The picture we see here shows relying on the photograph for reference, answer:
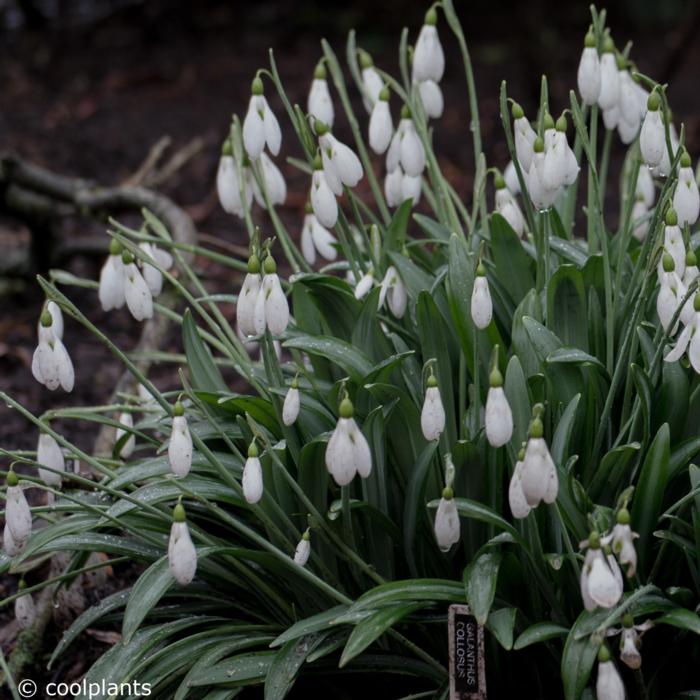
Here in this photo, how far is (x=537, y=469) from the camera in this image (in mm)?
1796

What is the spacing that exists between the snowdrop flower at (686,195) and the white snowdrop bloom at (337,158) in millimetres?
654

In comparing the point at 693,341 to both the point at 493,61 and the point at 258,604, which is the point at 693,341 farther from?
the point at 493,61

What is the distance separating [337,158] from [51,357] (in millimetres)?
723

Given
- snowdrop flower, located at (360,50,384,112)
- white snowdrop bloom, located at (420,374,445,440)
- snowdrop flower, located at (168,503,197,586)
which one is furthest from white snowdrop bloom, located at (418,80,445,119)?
snowdrop flower, located at (168,503,197,586)

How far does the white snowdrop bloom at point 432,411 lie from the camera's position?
2.01m

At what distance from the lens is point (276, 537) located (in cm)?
241

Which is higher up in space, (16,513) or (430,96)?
(430,96)

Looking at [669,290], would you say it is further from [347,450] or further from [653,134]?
Answer: [347,450]

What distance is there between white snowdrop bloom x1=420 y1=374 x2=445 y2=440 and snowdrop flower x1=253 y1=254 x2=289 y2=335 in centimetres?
31

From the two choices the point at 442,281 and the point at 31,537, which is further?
the point at 442,281

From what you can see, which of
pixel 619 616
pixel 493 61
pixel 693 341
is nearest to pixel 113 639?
pixel 619 616

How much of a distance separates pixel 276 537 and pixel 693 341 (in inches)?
38.5

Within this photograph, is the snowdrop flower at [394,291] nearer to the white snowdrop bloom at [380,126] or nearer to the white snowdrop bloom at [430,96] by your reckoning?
the white snowdrop bloom at [380,126]

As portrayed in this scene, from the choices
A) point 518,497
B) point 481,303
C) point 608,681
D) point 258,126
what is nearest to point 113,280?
point 258,126
